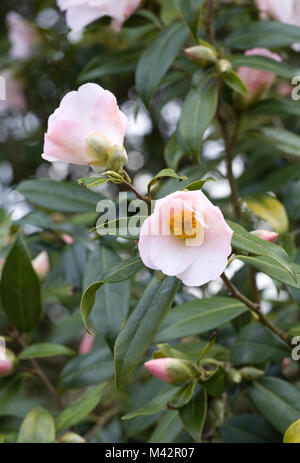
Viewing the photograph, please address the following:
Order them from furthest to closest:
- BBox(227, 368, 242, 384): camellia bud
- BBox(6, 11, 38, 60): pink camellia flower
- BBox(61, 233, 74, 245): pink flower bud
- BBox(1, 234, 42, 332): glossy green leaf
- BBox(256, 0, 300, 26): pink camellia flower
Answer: BBox(6, 11, 38, 60): pink camellia flower, BBox(61, 233, 74, 245): pink flower bud, BBox(256, 0, 300, 26): pink camellia flower, BBox(1, 234, 42, 332): glossy green leaf, BBox(227, 368, 242, 384): camellia bud

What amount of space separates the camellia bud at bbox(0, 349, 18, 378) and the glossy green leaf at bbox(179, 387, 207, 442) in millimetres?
371

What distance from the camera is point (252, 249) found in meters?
0.66

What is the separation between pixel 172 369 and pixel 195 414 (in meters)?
0.07

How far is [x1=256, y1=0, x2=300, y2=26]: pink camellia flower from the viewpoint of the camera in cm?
112

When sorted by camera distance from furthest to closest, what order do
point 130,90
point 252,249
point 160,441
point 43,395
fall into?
point 43,395
point 130,90
point 160,441
point 252,249

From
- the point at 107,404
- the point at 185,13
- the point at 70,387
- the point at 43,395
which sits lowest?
the point at 43,395

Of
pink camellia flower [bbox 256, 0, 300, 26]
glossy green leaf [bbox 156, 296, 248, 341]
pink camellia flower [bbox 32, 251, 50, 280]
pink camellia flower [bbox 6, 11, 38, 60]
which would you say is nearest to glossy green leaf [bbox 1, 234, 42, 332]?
pink camellia flower [bbox 32, 251, 50, 280]

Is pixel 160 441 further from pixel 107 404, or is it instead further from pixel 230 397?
pixel 107 404

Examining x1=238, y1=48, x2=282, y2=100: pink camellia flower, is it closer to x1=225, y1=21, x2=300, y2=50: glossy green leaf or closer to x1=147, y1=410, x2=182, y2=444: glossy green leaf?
x1=225, y1=21, x2=300, y2=50: glossy green leaf

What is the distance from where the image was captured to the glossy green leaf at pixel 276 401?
2.82 ft

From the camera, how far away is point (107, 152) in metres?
0.71
